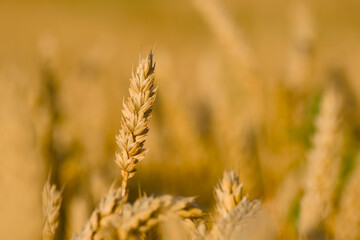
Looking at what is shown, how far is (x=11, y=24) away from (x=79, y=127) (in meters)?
4.31

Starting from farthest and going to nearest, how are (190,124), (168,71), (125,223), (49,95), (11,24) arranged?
(11,24), (168,71), (190,124), (49,95), (125,223)

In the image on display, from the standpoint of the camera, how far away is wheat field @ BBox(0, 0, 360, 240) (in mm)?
385

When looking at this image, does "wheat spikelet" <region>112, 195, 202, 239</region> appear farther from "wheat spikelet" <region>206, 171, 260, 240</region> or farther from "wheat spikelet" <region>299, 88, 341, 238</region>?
"wheat spikelet" <region>299, 88, 341, 238</region>

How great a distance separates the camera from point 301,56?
130 centimetres

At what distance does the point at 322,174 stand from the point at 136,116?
14.9 inches

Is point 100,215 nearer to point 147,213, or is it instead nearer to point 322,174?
point 147,213

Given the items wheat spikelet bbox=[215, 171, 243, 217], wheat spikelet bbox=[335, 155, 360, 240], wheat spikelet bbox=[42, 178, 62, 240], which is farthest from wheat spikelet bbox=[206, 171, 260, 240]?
wheat spikelet bbox=[335, 155, 360, 240]

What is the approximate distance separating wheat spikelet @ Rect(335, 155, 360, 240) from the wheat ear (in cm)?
46

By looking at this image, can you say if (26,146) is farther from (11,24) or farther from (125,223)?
(11,24)

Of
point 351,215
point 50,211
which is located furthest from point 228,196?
point 351,215

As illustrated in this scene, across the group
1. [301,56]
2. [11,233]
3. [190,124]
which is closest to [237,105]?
[301,56]

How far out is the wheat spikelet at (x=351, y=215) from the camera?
702 millimetres

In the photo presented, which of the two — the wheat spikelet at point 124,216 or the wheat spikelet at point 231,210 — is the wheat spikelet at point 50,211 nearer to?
the wheat spikelet at point 124,216

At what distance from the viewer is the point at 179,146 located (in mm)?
1166
